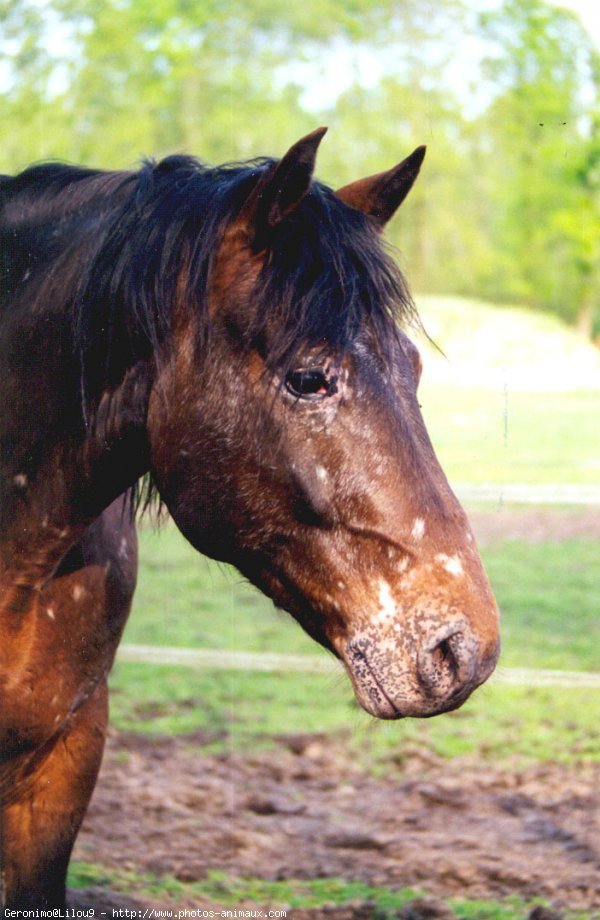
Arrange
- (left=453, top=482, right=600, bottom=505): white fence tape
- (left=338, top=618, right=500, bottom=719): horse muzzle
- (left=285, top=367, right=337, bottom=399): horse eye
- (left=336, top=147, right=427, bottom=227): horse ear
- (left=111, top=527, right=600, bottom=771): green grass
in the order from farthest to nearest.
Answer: (left=453, top=482, right=600, bottom=505): white fence tape < (left=111, top=527, right=600, bottom=771): green grass < (left=336, top=147, right=427, bottom=227): horse ear < (left=285, top=367, right=337, bottom=399): horse eye < (left=338, top=618, right=500, bottom=719): horse muzzle

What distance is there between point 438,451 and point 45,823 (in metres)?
2.94

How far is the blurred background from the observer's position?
3.24 metres

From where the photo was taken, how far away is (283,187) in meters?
1.66

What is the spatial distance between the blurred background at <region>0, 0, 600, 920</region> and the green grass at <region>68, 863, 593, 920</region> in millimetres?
11

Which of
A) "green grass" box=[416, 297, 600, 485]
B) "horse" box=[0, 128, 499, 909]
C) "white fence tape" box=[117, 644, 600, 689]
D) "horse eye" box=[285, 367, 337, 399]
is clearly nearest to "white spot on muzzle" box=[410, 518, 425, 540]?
"horse" box=[0, 128, 499, 909]

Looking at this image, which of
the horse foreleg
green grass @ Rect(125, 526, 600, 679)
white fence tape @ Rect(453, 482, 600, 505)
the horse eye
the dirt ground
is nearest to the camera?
the horse eye

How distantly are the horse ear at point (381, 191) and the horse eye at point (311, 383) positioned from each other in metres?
0.40

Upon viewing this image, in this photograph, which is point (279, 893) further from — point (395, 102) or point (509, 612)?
point (395, 102)

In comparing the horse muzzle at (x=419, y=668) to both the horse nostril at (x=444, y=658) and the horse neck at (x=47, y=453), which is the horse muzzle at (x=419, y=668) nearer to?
the horse nostril at (x=444, y=658)

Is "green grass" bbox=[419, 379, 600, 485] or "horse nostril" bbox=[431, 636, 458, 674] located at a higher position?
"horse nostril" bbox=[431, 636, 458, 674]

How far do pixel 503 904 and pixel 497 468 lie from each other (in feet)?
8.37

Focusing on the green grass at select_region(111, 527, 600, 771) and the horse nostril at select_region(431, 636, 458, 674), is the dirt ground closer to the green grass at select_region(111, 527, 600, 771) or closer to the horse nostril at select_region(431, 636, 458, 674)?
the green grass at select_region(111, 527, 600, 771)

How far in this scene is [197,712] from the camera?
4.48m


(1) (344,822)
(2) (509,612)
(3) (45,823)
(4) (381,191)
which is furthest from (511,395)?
(3) (45,823)
